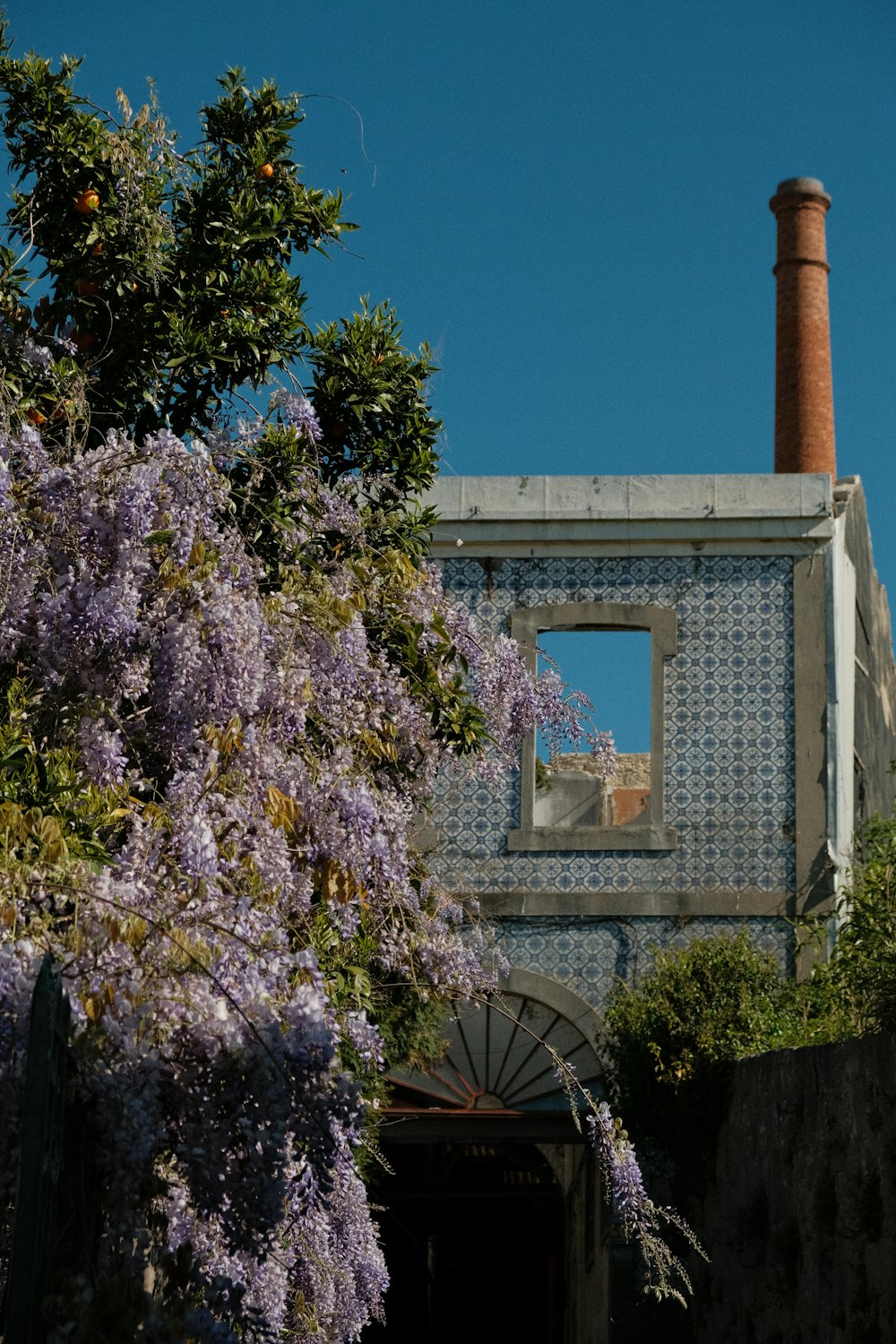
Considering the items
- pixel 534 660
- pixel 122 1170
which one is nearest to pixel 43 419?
pixel 122 1170

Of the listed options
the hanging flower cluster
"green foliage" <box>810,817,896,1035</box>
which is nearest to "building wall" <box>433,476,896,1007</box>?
"green foliage" <box>810,817,896,1035</box>

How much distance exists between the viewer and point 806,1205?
9281mm

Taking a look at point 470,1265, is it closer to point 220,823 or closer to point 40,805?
point 220,823

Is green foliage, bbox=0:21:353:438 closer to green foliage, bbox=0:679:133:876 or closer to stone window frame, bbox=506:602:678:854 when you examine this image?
green foliage, bbox=0:679:133:876

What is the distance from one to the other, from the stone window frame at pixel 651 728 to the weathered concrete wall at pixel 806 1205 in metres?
2.30

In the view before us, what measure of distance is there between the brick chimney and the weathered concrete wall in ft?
33.5

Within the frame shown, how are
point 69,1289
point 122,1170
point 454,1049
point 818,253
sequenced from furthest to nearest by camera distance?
1. point 818,253
2. point 454,1049
3. point 122,1170
4. point 69,1289

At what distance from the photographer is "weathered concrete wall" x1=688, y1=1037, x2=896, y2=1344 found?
7.96 metres

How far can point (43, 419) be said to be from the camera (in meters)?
6.71

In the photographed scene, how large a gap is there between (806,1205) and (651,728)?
4.77 meters

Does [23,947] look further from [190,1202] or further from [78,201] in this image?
[78,201]

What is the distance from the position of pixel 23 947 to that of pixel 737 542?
389 inches

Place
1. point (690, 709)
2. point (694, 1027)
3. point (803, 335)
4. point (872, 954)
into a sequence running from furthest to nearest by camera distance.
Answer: point (803, 335), point (690, 709), point (694, 1027), point (872, 954)

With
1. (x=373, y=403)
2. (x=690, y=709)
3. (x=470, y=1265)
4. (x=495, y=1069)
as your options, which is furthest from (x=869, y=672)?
(x=470, y=1265)
